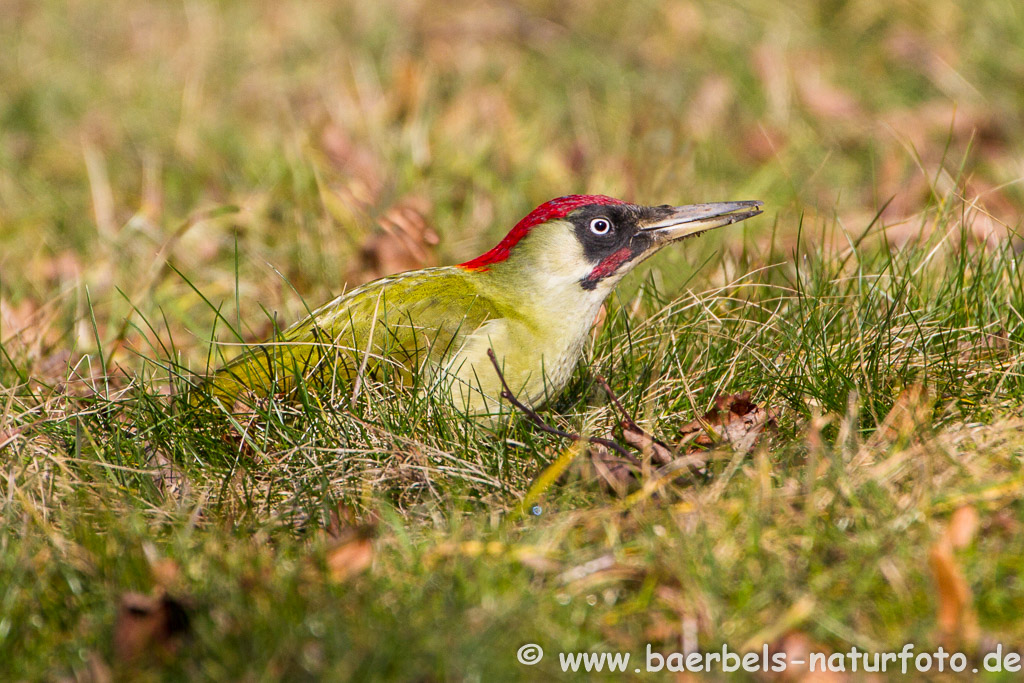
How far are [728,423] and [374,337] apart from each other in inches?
40.4

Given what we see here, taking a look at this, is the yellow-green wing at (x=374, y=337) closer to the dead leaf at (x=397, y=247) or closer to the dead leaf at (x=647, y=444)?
the dead leaf at (x=647, y=444)

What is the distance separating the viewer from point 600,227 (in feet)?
10.7

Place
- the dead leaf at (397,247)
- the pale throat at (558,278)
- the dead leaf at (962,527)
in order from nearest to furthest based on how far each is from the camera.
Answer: the dead leaf at (962,527) < the pale throat at (558,278) < the dead leaf at (397,247)

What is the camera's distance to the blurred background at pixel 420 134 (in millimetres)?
4418

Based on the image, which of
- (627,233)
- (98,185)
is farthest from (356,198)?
(627,233)

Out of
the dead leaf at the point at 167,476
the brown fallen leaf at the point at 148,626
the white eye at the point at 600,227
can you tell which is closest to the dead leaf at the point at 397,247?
the white eye at the point at 600,227

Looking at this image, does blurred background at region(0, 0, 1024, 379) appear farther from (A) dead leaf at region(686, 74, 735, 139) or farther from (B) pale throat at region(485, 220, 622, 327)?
(B) pale throat at region(485, 220, 622, 327)

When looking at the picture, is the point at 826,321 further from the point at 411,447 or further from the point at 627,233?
the point at 411,447

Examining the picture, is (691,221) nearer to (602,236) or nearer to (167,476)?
(602,236)

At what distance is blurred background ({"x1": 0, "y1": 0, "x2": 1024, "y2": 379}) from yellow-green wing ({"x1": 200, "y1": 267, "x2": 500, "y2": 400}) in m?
0.73

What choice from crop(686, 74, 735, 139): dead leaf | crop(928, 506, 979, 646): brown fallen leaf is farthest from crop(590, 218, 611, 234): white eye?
crop(686, 74, 735, 139): dead leaf

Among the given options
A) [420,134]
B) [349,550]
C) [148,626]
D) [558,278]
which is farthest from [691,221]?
[420,134]

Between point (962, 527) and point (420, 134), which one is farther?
point (420, 134)

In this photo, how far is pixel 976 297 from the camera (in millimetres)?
3000
